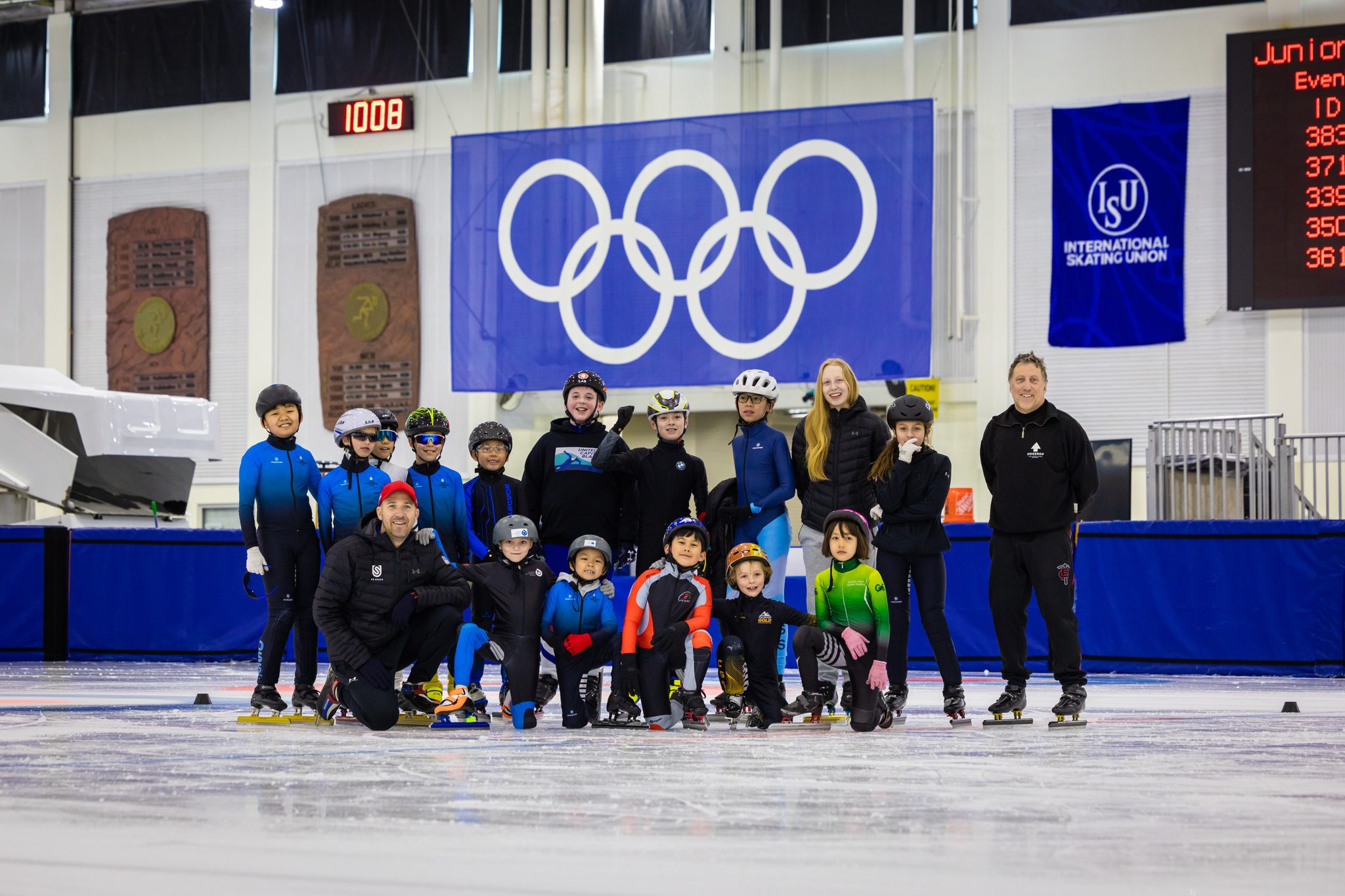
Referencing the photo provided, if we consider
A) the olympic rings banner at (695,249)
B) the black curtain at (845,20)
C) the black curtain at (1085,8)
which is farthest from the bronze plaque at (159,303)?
the black curtain at (1085,8)

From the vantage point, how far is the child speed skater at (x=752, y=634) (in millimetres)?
5867

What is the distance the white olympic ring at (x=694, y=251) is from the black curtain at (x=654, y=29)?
200 cm

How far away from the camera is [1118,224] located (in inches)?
587

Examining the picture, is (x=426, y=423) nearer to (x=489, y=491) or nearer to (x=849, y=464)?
(x=489, y=491)

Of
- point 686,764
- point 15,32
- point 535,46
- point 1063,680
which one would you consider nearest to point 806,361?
point 535,46

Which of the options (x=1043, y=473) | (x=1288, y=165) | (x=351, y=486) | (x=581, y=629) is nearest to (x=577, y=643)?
(x=581, y=629)

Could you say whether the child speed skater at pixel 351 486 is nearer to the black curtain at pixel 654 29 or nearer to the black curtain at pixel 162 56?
the black curtain at pixel 654 29

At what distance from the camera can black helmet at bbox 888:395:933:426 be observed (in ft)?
20.0

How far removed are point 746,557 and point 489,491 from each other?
1332 millimetres

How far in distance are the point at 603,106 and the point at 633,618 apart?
11.8 meters

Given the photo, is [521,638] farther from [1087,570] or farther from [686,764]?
[1087,570]

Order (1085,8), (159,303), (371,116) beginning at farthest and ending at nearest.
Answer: (159,303)
(371,116)
(1085,8)

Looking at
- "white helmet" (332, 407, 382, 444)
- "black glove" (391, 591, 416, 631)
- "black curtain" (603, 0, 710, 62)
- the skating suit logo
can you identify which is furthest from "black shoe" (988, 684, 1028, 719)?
"black curtain" (603, 0, 710, 62)

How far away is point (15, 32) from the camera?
19.2m
